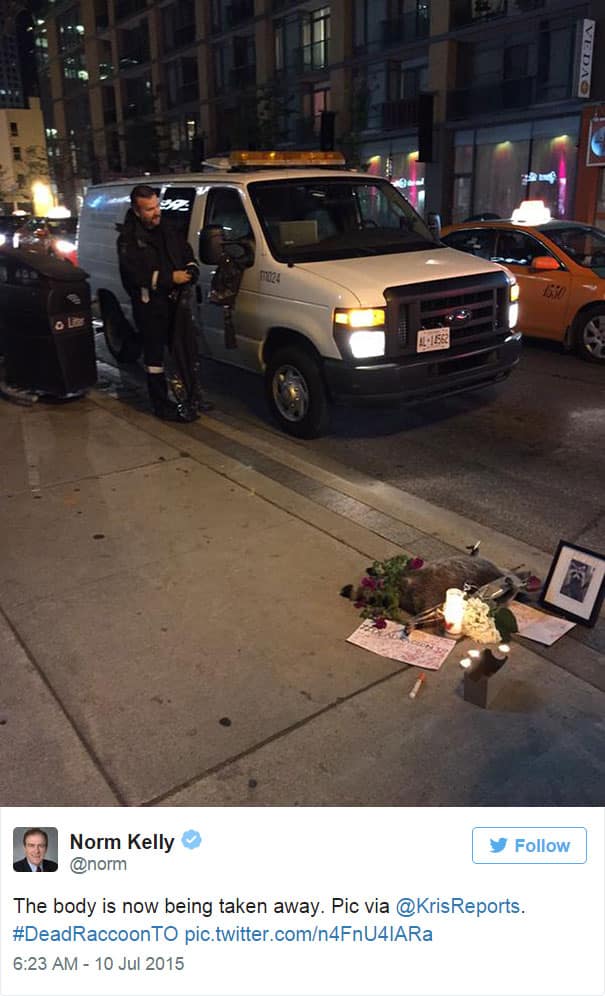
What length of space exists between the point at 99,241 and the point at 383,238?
396cm

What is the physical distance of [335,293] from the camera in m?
5.97

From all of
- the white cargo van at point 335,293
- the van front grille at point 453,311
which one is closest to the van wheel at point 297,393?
the white cargo van at point 335,293

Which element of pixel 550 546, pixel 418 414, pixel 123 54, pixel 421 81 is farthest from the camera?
pixel 123 54

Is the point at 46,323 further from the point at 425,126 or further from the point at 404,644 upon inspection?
the point at 425,126

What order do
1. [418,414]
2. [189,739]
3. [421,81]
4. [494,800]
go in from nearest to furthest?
1. [494,800]
2. [189,739]
3. [418,414]
4. [421,81]

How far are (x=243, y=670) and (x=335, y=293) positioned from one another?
3345 mm

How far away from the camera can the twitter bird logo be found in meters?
2.07

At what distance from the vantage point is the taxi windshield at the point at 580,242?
31.4 ft

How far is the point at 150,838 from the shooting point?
2119 mm

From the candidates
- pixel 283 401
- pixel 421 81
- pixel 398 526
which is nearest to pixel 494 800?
pixel 398 526

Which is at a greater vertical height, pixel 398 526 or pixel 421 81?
pixel 421 81

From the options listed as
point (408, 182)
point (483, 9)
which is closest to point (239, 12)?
point (408, 182)

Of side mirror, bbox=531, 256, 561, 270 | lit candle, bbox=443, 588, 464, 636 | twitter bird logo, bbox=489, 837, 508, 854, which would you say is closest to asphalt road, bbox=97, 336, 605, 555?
side mirror, bbox=531, 256, 561, 270

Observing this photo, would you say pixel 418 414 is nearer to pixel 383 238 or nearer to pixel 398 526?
pixel 383 238
